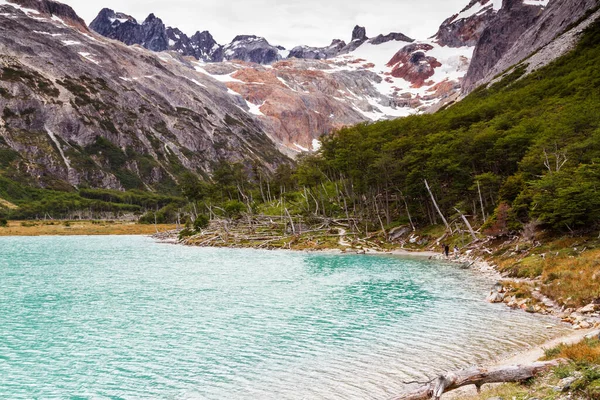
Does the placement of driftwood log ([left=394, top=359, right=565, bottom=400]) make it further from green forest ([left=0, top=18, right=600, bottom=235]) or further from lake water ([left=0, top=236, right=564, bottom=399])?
green forest ([left=0, top=18, right=600, bottom=235])

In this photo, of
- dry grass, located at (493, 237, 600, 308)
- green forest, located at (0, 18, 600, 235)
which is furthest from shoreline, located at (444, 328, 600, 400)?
green forest, located at (0, 18, 600, 235)

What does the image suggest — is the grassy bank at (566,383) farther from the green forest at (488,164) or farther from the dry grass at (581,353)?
the green forest at (488,164)

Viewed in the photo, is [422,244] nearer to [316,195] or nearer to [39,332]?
[316,195]

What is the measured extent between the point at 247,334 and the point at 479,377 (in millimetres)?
13558

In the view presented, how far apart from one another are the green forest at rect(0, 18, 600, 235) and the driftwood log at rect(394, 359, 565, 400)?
31.1 metres

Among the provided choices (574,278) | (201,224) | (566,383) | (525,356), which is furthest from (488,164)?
(201,224)

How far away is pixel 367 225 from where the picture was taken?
8200cm

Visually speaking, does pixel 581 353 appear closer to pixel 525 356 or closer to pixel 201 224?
pixel 525 356

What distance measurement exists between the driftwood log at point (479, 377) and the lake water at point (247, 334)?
1697mm


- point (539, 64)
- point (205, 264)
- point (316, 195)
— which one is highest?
point (539, 64)

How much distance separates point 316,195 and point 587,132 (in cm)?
6118

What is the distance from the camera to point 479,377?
13.1 m

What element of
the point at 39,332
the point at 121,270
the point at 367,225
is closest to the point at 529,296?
the point at 39,332

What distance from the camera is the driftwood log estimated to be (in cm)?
1279
